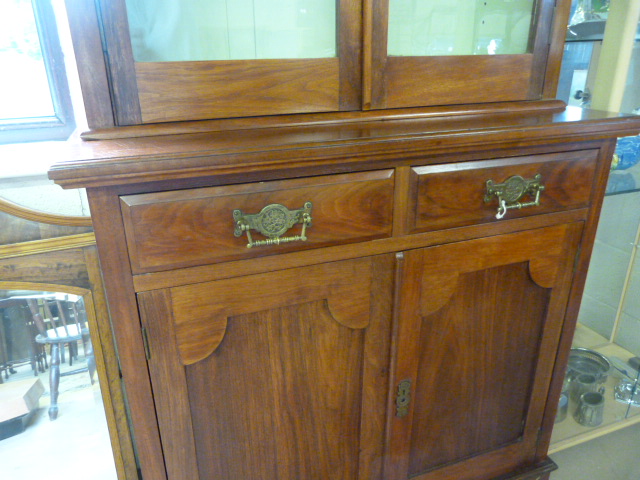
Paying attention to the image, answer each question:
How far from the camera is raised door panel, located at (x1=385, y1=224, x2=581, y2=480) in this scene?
728 mm

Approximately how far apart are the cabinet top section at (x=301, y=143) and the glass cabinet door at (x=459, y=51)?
0.04 m

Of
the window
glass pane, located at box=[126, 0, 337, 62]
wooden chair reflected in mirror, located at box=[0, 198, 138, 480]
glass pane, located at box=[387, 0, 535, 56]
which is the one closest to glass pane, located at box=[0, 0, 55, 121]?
the window

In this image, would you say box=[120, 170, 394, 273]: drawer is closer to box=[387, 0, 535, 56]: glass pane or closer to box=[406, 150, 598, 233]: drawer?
box=[406, 150, 598, 233]: drawer

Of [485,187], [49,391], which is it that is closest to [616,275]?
[485,187]

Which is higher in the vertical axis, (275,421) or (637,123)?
(637,123)

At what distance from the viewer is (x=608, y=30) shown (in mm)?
1036

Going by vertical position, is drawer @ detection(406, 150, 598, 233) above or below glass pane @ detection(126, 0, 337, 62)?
below


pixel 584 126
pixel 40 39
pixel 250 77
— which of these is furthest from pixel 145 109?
pixel 584 126

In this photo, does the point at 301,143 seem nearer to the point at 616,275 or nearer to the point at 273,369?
the point at 273,369

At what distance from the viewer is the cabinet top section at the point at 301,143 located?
50 centimetres

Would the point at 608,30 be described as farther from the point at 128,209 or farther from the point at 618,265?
the point at 128,209

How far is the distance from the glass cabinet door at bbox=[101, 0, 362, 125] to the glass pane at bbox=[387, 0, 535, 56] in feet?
0.26

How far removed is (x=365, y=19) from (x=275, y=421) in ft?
1.90

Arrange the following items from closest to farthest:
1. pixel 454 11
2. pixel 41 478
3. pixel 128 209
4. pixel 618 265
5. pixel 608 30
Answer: pixel 128 209, pixel 454 11, pixel 41 478, pixel 608 30, pixel 618 265
